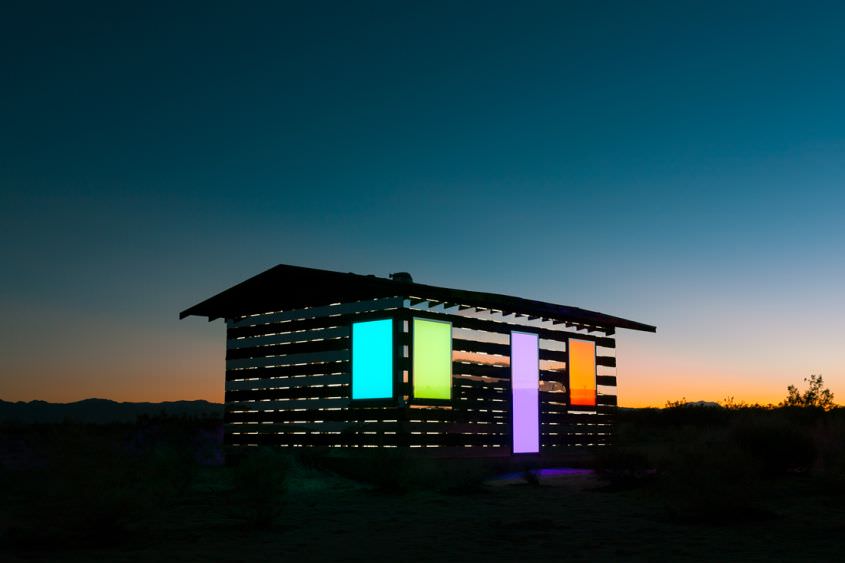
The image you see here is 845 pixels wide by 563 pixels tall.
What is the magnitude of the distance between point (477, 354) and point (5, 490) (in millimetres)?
7669

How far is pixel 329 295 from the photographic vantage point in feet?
48.5

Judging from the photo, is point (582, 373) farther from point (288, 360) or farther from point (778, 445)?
point (288, 360)

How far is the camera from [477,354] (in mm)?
14805

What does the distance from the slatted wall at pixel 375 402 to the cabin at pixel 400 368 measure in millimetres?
24

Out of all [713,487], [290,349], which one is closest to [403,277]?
[290,349]

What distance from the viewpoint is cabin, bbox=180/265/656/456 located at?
13.4 m

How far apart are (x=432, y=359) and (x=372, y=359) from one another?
99 centimetres

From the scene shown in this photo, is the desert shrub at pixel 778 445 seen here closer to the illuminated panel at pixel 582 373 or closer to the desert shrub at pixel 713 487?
the illuminated panel at pixel 582 373

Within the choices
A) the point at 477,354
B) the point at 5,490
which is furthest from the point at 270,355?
the point at 5,490

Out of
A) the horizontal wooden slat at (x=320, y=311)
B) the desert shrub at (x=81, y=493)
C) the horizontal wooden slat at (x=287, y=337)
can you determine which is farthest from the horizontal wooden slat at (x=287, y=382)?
the desert shrub at (x=81, y=493)

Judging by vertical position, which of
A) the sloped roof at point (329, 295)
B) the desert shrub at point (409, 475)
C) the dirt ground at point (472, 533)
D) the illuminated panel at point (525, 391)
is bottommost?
the dirt ground at point (472, 533)

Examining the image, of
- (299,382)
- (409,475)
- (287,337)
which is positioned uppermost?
(287,337)

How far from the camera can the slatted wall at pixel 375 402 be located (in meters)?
13.4

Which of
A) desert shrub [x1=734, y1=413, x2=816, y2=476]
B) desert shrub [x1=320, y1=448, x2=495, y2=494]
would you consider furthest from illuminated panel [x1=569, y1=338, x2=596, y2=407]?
desert shrub [x1=320, y1=448, x2=495, y2=494]
